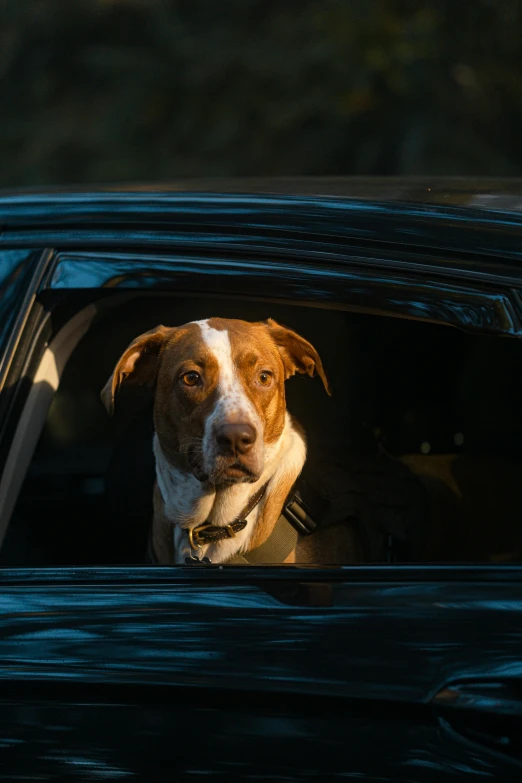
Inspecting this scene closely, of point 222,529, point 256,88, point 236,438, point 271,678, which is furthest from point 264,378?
point 256,88

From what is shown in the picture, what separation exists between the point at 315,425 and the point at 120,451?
57 centimetres

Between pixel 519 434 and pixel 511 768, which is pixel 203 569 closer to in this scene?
pixel 511 768

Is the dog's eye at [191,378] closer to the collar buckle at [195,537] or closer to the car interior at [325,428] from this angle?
the car interior at [325,428]

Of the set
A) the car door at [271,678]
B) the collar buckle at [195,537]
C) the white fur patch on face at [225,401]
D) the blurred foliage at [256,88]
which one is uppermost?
the blurred foliage at [256,88]

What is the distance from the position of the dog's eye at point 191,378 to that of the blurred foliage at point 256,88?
445cm

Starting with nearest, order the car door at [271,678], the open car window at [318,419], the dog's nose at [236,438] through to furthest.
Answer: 1. the car door at [271,678]
2. the open car window at [318,419]
3. the dog's nose at [236,438]

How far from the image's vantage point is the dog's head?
2168 millimetres

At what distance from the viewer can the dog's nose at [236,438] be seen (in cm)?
213

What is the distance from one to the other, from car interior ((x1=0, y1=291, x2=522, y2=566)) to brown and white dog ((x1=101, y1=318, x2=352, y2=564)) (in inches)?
2.7

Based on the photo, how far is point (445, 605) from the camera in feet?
4.86

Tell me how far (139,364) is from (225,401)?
0.26 metres

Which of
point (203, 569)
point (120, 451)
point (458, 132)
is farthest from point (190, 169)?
point (203, 569)

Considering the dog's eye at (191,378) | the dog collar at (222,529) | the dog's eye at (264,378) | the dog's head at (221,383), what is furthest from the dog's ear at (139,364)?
the dog collar at (222,529)

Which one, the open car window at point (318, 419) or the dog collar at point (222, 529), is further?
the dog collar at point (222, 529)
